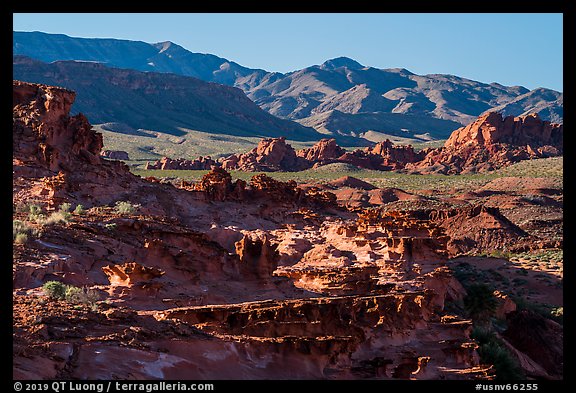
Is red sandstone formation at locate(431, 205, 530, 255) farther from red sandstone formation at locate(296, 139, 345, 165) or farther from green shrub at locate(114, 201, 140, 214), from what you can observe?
red sandstone formation at locate(296, 139, 345, 165)

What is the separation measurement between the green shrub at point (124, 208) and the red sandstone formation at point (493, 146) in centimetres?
7545

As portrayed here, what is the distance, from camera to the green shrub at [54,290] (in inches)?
633

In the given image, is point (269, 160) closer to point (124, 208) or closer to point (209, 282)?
point (124, 208)

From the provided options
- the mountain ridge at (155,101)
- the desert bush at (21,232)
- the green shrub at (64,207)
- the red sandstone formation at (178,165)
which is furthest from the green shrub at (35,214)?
the mountain ridge at (155,101)

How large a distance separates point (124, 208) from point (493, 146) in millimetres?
84020

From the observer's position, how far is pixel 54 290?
16453mm

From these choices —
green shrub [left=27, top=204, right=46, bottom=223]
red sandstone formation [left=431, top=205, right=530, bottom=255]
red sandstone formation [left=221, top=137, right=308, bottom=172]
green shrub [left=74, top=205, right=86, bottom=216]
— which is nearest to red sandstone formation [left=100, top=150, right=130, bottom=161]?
red sandstone formation [left=221, top=137, right=308, bottom=172]

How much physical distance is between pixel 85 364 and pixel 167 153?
11612 centimetres

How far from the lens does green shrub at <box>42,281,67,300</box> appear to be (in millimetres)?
16069

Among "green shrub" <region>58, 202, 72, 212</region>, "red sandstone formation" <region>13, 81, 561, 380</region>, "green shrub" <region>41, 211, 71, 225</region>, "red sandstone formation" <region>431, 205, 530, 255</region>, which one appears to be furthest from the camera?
"red sandstone formation" <region>431, 205, 530, 255</region>

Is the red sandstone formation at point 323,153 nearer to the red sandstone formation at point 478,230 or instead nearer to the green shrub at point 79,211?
the red sandstone formation at point 478,230

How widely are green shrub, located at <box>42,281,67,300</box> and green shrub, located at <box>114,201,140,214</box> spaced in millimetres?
11693

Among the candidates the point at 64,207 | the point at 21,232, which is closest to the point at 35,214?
the point at 64,207
